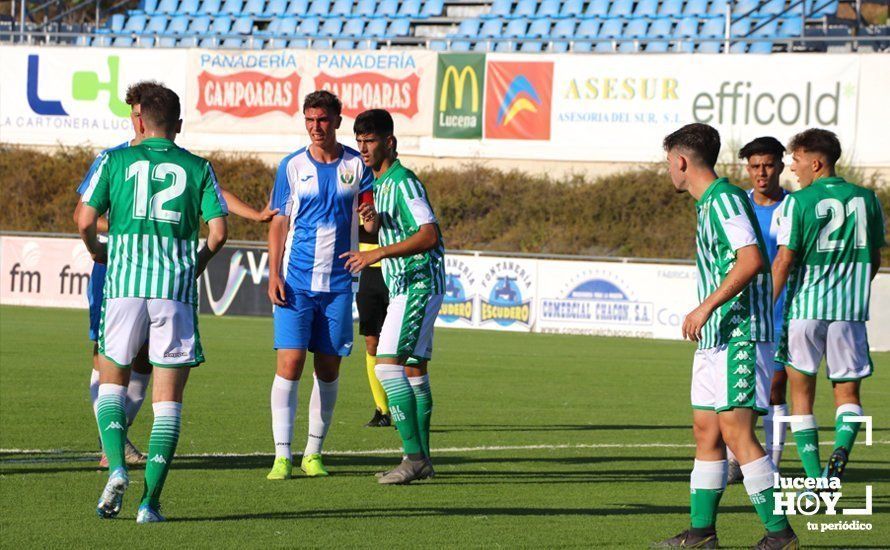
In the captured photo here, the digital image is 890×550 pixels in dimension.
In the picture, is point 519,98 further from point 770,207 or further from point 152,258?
point 152,258

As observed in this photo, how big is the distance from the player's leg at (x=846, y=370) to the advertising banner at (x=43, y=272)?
20.7 m

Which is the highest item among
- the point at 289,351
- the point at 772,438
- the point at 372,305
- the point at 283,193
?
the point at 283,193

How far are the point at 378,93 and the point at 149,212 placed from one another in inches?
1066

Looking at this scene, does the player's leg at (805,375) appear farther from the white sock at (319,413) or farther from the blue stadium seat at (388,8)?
the blue stadium seat at (388,8)

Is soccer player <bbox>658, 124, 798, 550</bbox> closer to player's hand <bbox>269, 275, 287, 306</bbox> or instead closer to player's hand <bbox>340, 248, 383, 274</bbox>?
player's hand <bbox>340, 248, 383, 274</bbox>

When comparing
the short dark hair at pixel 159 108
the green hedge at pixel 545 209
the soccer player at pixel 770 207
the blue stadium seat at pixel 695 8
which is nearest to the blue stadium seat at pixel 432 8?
the green hedge at pixel 545 209

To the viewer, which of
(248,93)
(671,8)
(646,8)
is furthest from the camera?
(248,93)

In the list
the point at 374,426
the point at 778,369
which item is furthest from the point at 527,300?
the point at 778,369

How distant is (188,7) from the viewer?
1538 inches

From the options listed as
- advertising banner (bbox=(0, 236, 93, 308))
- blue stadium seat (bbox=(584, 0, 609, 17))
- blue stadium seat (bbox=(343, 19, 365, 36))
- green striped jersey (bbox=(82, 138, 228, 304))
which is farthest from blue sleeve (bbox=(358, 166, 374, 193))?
blue stadium seat (bbox=(343, 19, 365, 36))

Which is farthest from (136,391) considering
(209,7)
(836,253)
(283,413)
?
(209,7)

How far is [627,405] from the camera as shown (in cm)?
1361

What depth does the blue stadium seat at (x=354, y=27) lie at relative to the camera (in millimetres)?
36031

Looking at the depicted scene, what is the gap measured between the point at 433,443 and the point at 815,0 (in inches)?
1004
